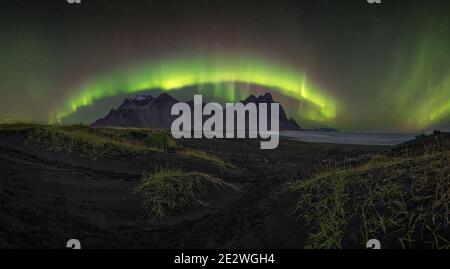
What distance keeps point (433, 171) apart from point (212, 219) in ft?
17.9

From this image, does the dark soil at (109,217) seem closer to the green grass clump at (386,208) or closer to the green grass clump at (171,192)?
the green grass clump at (171,192)

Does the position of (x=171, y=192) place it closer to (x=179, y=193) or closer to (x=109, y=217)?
(x=179, y=193)

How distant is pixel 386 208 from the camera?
646cm

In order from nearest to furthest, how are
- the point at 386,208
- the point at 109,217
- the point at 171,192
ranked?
1. the point at 386,208
2. the point at 109,217
3. the point at 171,192

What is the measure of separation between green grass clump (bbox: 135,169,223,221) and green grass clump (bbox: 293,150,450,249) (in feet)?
11.6

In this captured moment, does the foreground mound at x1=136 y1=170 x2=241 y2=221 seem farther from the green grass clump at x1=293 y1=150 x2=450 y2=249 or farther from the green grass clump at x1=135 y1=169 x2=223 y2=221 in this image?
the green grass clump at x1=293 y1=150 x2=450 y2=249

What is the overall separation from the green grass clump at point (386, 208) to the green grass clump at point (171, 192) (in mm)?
3549

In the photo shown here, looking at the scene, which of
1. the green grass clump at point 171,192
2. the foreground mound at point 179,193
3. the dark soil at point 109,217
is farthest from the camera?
the foreground mound at point 179,193

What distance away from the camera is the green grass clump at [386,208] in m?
5.61

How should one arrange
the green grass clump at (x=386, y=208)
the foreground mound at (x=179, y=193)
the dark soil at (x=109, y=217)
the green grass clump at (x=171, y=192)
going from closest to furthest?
the green grass clump at (x=386, y=208), the dark soil at (x=109, y=217), the green grass clump at (x=171, y=192), the foreground mound at (x=179, y=193)

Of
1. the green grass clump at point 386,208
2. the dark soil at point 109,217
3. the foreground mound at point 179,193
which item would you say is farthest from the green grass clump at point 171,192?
the green grass clump at point 386,208

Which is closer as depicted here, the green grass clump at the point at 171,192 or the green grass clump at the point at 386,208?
the green grass clump at the point at 386,208

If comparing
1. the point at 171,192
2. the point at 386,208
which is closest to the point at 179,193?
the point at 171,192

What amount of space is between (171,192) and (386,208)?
6.08 m
